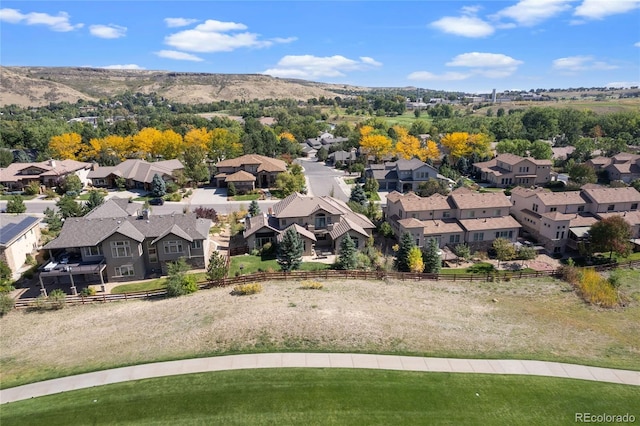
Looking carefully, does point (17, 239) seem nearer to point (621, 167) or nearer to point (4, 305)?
point (4, 305)

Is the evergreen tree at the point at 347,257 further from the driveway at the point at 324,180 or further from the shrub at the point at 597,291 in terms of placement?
the driveway at the point at 324,180

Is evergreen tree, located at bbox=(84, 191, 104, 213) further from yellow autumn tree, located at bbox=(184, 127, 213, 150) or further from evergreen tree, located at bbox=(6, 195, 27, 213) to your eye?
yellow autumn tree, located at bbox=(184, 127, 213, 150)

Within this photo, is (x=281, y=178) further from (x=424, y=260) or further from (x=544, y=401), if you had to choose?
(x=544, y=401)

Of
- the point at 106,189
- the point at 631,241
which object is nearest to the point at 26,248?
the point at 106,189

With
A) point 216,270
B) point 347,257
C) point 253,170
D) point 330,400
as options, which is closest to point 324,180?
point 253,170

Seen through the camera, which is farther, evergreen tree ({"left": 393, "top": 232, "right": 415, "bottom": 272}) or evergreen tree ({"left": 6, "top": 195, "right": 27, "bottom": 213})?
evergreen tree ({"left": 6, "top": 195, "right": 27, "bottom": 213})

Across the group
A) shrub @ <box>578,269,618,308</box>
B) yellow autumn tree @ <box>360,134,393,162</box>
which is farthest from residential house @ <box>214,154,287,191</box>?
shrub @ <box>578,269,618,308</box>
